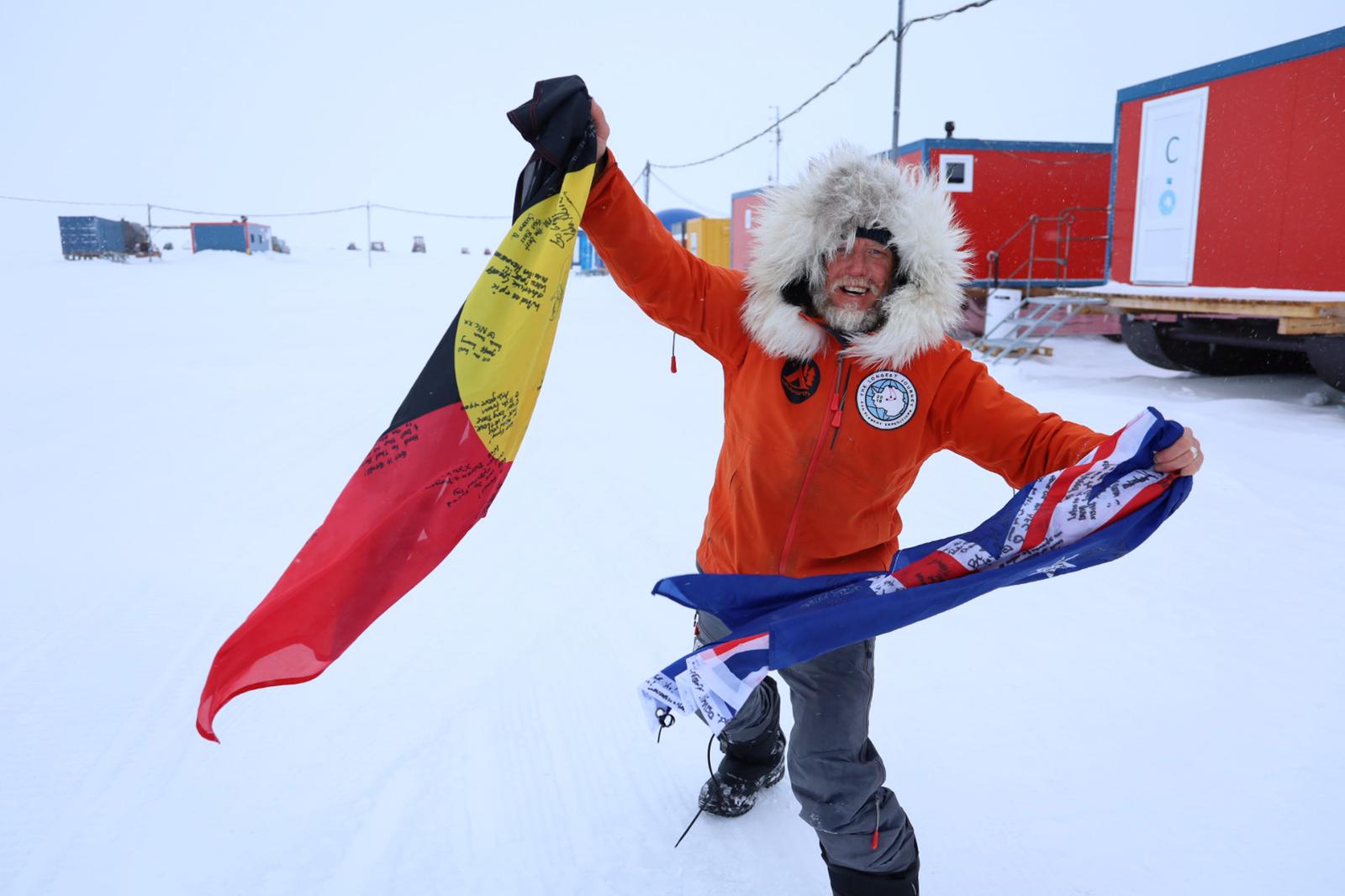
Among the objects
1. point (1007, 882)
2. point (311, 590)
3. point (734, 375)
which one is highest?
point (734, 375)

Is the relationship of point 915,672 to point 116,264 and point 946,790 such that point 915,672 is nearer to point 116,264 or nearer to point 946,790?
point 946,790

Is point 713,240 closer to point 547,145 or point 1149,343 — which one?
point 1149,343

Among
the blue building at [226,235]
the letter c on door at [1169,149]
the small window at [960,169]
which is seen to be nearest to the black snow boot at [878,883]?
the letter c on door at [1169,149]

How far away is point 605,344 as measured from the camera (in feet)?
43.7

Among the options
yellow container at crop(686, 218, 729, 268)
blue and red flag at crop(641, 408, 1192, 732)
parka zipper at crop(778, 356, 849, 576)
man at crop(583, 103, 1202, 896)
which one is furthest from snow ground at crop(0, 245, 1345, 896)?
yellow container at crop(686, 218, 729, 268)

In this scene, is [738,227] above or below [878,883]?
above

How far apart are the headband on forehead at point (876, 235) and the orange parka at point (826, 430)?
31cm

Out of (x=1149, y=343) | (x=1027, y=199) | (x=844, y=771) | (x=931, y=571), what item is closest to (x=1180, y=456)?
(x=931, y=571)

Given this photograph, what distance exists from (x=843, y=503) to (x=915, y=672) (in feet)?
5.25

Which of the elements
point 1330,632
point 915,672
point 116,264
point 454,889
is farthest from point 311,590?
point 116,264

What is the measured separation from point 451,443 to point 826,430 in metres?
0.95

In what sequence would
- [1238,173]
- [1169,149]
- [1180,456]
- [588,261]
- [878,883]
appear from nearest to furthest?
[1180,456] → [878,883] → [1238,173] → [1169,149] → [588,261]

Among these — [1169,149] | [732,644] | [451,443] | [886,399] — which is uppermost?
[1169,149]

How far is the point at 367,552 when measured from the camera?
6.59 feet
